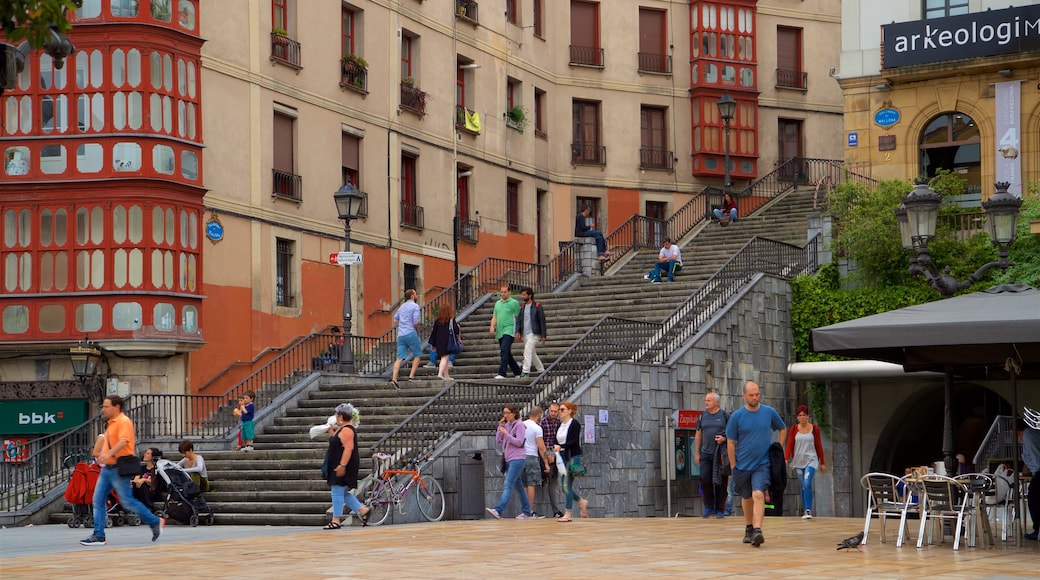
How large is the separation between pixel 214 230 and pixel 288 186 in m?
3.06

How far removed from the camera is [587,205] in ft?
142

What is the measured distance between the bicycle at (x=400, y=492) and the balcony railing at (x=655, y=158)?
77.7 ft

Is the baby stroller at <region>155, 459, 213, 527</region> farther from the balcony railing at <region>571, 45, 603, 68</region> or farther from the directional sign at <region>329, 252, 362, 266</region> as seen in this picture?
the balcony railing at <region>571, 45, 603, 68</region>

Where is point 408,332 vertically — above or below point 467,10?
below

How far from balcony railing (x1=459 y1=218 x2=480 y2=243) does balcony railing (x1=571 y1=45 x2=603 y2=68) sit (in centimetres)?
709

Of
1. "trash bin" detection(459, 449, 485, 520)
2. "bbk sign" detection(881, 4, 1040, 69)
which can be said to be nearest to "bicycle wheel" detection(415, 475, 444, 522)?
"trash bin" detection(459, 449, 485, 520)

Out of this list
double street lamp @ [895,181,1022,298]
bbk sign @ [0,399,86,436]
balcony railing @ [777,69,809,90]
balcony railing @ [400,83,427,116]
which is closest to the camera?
double street lamp @ [895,181,1022,298]

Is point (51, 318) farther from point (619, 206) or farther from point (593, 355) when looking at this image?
Result: point (619, 206)

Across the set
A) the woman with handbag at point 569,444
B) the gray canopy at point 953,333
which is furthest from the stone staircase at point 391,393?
the gray canopy at point 953,333

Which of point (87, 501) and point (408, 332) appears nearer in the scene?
point (87, 501)

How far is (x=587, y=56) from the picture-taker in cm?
4391

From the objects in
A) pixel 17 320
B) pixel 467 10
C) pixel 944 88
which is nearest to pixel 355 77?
pixel 467 10

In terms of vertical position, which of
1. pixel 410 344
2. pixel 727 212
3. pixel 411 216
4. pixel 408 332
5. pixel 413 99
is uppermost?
pixel 413 99

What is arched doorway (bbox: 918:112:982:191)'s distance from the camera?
33.2 m
